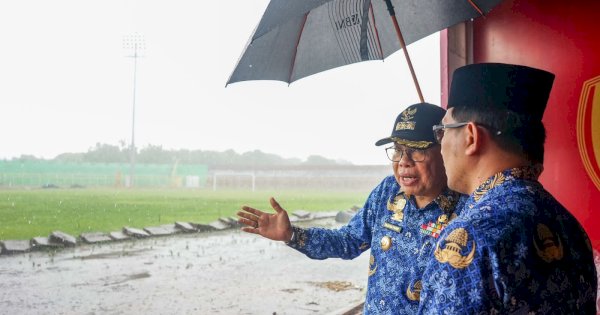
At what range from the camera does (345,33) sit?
2.14 meters

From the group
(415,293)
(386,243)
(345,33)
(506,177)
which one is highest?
(345,33)

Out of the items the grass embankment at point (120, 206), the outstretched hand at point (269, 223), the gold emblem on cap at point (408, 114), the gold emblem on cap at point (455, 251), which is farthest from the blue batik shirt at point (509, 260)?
the grass embankment at point (120, 206)

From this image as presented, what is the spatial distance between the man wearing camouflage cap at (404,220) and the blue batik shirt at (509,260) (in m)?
0.64

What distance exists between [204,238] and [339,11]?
7331mm

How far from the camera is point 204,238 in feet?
29.2

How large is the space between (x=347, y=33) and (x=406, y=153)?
767 millimetres

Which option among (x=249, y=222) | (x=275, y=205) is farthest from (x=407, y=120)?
(x=249, y=222)

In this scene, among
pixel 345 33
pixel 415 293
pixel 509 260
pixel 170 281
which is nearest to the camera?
pixel 509 260

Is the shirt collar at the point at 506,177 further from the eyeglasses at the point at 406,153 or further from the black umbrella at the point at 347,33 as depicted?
the black umbrella at the point at 347,33

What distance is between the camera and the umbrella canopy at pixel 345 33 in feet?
6.57

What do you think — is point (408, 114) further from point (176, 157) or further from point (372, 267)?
point (176, 157)

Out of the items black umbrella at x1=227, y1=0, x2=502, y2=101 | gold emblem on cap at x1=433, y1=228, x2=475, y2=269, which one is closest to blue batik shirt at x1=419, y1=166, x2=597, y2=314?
gold emblem on cap at x1=433, y1=228, x2=475, y2=269

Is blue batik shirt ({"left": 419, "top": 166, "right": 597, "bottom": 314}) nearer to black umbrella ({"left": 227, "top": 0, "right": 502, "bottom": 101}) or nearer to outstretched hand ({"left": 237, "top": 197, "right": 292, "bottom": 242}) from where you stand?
outstretched hand ({"left": 237, "top": 197, "right": 292, "bottom": 242})

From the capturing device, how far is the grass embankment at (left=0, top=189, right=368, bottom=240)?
4623mm
